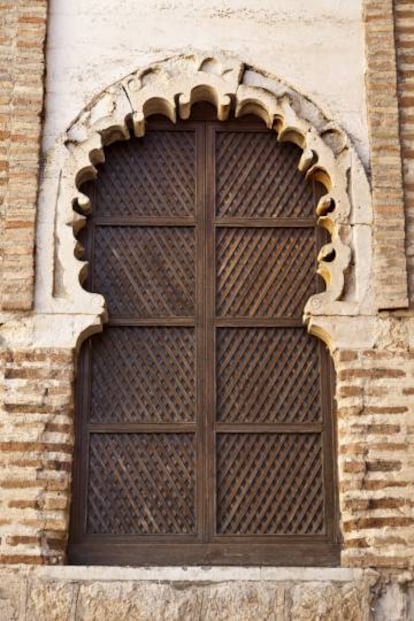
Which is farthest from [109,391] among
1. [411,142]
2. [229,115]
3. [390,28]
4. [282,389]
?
[390,28]

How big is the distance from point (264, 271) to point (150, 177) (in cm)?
83

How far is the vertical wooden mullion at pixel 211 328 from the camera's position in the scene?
6012 mm

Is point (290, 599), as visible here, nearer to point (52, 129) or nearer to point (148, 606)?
point (148, 606)

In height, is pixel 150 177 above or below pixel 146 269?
above

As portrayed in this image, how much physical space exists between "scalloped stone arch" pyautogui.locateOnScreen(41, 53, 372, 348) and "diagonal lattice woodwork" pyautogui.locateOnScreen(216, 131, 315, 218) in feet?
0.26

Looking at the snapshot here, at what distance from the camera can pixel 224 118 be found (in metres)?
6.61

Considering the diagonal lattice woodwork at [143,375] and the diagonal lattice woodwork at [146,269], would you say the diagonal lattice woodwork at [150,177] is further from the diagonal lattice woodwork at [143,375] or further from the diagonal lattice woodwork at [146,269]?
the diagonal lattice woodwork at [143,375]

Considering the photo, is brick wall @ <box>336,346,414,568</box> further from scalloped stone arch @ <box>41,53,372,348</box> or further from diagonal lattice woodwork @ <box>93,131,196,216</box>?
diagonal lattice woodwork @ <box>93,131,196,216</box>

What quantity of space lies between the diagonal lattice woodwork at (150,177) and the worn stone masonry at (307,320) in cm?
15

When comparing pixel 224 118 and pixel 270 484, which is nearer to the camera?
pixel 270 484

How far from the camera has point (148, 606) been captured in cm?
562

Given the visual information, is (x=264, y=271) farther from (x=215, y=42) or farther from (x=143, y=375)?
(x=215, y=42)

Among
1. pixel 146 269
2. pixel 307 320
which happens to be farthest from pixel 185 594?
pixel 146 269

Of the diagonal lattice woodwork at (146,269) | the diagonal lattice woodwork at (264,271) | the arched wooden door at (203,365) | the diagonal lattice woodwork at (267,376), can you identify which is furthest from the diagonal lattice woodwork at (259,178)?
the diagonal lattice woodwork at (267,376)
